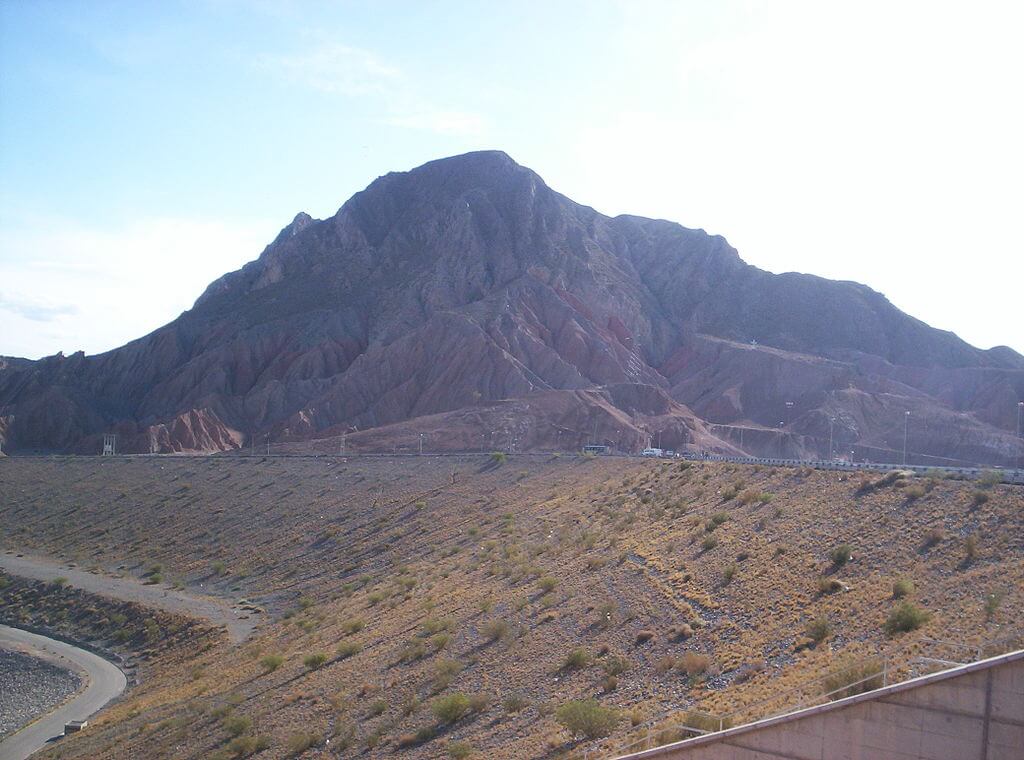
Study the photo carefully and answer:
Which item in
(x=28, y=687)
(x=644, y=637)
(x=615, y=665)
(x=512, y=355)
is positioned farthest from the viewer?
(x=512, y=355)

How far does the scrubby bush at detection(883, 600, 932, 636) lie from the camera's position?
18.3 meters

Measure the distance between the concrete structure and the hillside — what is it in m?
2.37

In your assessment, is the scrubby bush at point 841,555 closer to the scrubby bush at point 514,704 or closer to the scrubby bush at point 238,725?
the scrubby bush at point 514,704

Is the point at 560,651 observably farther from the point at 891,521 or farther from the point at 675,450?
the point at 675,450

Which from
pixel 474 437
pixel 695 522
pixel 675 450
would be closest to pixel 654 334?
pixel 675 450

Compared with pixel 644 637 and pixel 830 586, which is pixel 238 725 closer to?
pixel 644 637

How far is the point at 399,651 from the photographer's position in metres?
26.9

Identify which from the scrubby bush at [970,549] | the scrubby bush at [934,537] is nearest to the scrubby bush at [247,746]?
the scrubby bush at [934,537]

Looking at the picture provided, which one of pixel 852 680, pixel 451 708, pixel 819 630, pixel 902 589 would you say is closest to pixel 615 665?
pixel 451 708

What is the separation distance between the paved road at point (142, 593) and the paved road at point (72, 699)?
3.78m

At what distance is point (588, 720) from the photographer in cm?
1838

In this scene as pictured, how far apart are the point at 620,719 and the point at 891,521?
10931mm

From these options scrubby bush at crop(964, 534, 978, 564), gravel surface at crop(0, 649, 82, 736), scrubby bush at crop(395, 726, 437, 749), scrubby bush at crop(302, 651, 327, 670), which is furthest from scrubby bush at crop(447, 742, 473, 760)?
gravel surface at crop(0, 649, 82, 736)

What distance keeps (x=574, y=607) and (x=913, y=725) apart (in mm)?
12996
